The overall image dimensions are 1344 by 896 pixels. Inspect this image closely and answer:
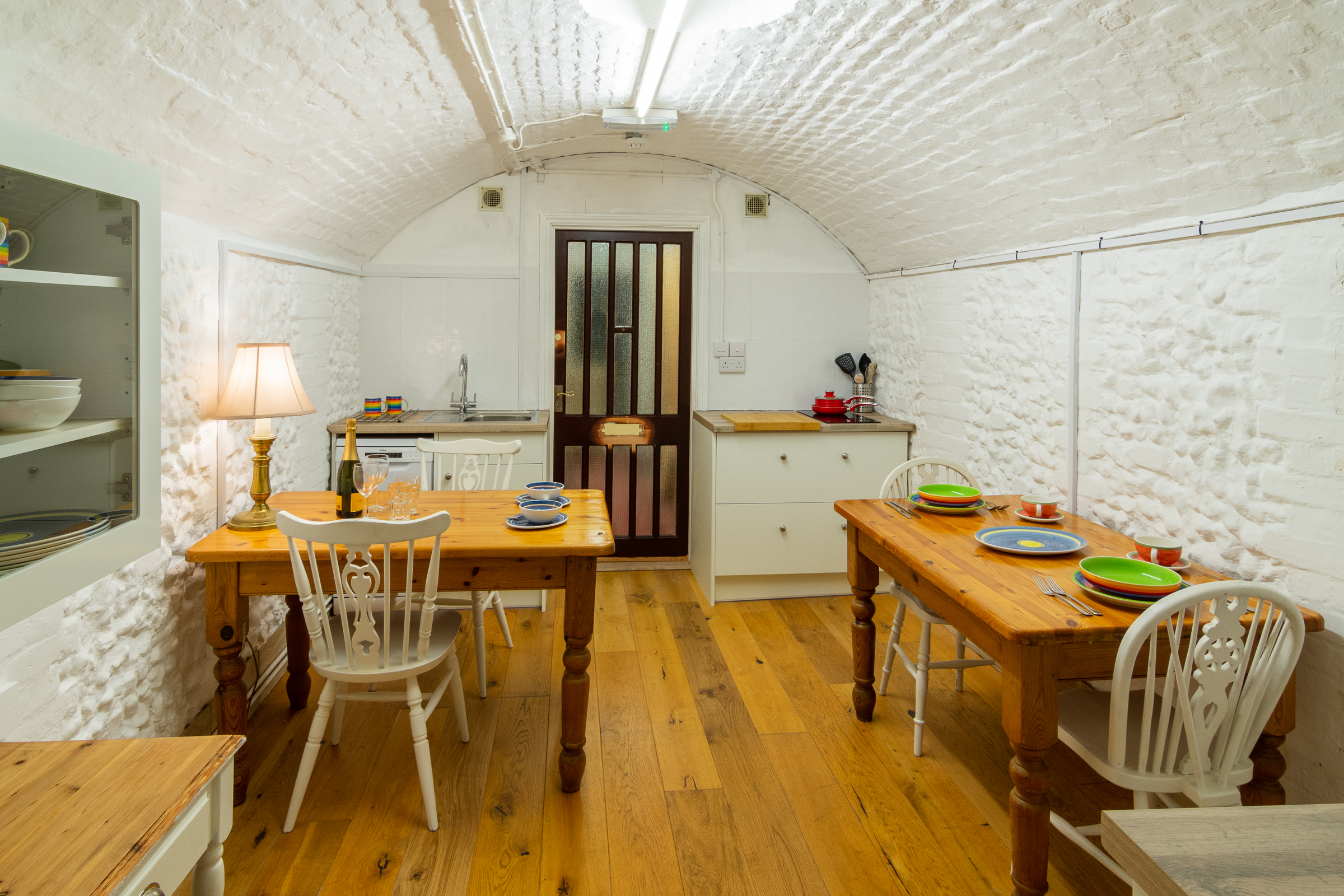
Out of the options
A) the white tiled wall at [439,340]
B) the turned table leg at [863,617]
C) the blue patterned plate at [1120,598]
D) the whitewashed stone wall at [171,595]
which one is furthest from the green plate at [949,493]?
the white tiled wall at [439,340]

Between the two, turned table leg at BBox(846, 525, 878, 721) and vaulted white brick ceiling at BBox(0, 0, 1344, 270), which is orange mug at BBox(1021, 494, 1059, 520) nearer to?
turned table leg at BBox(846, 525, 878, 721)

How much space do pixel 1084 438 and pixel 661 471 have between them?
2702 millimetres

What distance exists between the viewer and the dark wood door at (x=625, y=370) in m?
4.99

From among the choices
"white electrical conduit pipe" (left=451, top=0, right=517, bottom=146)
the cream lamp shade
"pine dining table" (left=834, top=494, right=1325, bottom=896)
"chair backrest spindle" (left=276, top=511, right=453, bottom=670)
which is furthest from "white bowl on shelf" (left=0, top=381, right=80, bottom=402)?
"pine dining table" (left=834, top=494, right=1325, bottom=896)

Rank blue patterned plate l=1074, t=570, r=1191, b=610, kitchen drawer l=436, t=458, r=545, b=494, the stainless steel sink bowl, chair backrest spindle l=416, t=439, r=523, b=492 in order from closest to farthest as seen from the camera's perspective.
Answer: blue patterned plate l=1074, t=570, r=1191, b=610, chair backrest spindle l=416, t=439, r=523, b=492, kitchen drawer l=436, t=458, r=545, b=494, the stainless steel sink bowl

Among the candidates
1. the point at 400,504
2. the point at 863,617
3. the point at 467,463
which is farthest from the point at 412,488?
the point at 863,617

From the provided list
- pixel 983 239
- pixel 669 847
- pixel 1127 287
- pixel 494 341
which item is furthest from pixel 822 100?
pixel 669 847

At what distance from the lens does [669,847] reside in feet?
7.69

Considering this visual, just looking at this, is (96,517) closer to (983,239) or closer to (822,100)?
(822,100)

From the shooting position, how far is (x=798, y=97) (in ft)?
11.1

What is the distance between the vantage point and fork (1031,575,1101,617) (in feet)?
6.47

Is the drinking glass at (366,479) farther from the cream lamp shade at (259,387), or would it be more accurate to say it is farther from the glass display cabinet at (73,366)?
the glass display cabinet at (73,366)

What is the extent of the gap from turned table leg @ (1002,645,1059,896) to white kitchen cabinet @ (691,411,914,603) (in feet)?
8.34

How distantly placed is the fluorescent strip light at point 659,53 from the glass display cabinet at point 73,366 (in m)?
1.71
